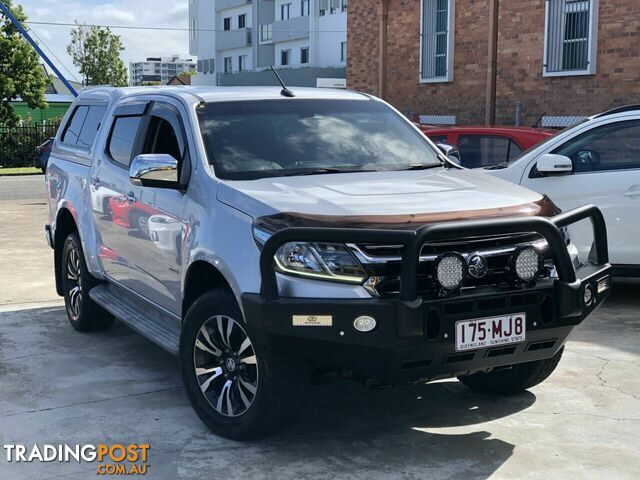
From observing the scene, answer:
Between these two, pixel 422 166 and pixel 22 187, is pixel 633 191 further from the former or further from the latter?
pixel 22 187

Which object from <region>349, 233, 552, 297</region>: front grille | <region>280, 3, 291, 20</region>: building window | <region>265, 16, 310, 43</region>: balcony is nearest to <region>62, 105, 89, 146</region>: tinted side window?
<region>349, 233, 552, 297</region>: front grille

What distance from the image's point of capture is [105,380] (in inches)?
227

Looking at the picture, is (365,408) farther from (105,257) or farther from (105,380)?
(105,257)

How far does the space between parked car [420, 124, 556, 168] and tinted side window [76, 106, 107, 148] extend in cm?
451

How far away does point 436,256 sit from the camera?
Result: 13.3 feet

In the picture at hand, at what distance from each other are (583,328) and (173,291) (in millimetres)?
3460

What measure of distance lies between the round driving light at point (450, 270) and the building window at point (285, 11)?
5650 centimetres

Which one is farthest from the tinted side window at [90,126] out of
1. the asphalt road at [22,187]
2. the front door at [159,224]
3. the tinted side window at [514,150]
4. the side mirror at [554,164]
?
the asphalt road at [22,187]

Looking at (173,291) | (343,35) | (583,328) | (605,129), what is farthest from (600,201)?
(343,35)

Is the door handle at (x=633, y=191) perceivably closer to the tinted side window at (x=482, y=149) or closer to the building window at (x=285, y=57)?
the tinted side window at (x=482, y=149)

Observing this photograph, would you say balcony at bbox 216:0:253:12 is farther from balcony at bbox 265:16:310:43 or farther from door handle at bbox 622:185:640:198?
door handle at bbox 622:185:640:198

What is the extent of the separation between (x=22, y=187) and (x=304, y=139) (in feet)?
59.1

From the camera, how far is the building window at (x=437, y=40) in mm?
20109

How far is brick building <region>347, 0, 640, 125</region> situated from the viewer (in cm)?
1631
